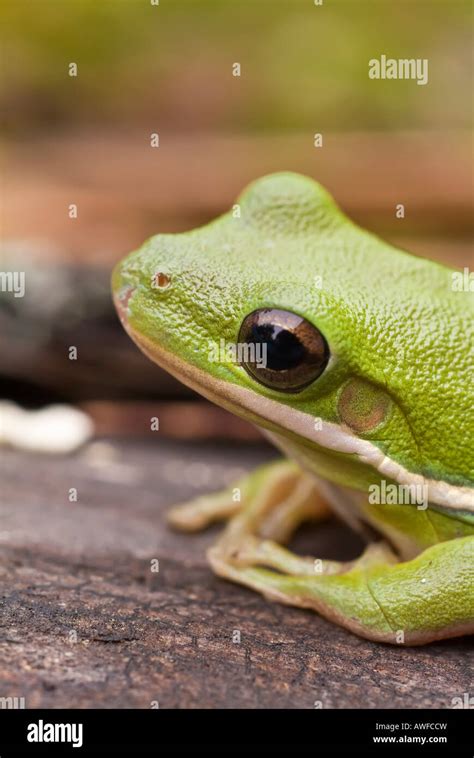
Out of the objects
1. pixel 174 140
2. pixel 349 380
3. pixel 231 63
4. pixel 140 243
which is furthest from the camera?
pixel 231 63

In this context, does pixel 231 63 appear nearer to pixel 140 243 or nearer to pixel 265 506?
pixel 140 243

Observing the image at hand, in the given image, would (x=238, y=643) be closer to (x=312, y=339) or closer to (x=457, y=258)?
(x=312, y=339)

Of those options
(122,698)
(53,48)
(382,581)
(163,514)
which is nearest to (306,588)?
(382,581)

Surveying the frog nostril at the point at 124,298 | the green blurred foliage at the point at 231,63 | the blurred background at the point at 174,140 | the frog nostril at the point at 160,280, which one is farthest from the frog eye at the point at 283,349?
the green blurred foliage at the point at 231,63

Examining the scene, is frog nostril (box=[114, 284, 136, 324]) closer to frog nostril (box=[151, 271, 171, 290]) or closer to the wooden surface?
frog nostril (box=[151, 271, 171, 290])

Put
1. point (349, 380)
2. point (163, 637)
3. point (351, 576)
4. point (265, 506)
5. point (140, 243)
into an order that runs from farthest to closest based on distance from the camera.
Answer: point (140, 243), point (265, 506), point (351, 576), point (349, 380), point (163, 637)

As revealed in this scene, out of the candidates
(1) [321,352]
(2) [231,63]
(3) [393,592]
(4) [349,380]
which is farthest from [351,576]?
(2) [231,63]

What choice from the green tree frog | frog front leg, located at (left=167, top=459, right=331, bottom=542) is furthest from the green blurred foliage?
the green tree frog
